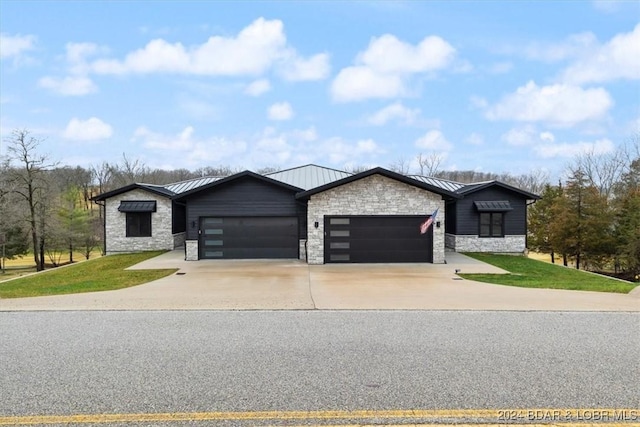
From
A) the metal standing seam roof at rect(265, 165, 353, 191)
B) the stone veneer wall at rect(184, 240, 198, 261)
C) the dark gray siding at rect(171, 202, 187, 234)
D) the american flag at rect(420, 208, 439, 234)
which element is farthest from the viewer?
the dark gray siding at rect(171, 202, 187, 234)

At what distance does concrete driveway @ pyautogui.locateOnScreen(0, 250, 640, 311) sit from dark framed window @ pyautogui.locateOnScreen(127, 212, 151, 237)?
Result: 9.27 metres

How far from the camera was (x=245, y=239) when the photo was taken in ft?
64.4

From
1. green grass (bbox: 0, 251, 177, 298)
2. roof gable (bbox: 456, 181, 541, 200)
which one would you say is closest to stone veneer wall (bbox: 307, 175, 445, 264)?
green grass (bbox: 0, 251, 177, 298)

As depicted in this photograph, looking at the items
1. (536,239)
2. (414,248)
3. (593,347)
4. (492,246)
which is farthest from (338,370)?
(536,239)

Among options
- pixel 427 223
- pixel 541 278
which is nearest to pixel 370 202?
pixel 427 223

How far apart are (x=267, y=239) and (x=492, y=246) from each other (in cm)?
1200

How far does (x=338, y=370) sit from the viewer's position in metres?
5.09

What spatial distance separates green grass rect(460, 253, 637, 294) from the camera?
12117mm

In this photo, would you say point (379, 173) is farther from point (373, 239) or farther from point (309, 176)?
point (309, 176)

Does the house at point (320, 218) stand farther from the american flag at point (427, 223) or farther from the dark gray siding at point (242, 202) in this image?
the american flag at point (427, 223)

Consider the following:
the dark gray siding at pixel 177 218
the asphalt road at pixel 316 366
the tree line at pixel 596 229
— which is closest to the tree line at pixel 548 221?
the tree line at pixel 596 229

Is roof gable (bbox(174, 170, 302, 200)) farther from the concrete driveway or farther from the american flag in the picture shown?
the american flag

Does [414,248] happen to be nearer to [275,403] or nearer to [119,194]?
[275,403]

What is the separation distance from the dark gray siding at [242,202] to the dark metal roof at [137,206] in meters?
4.97
